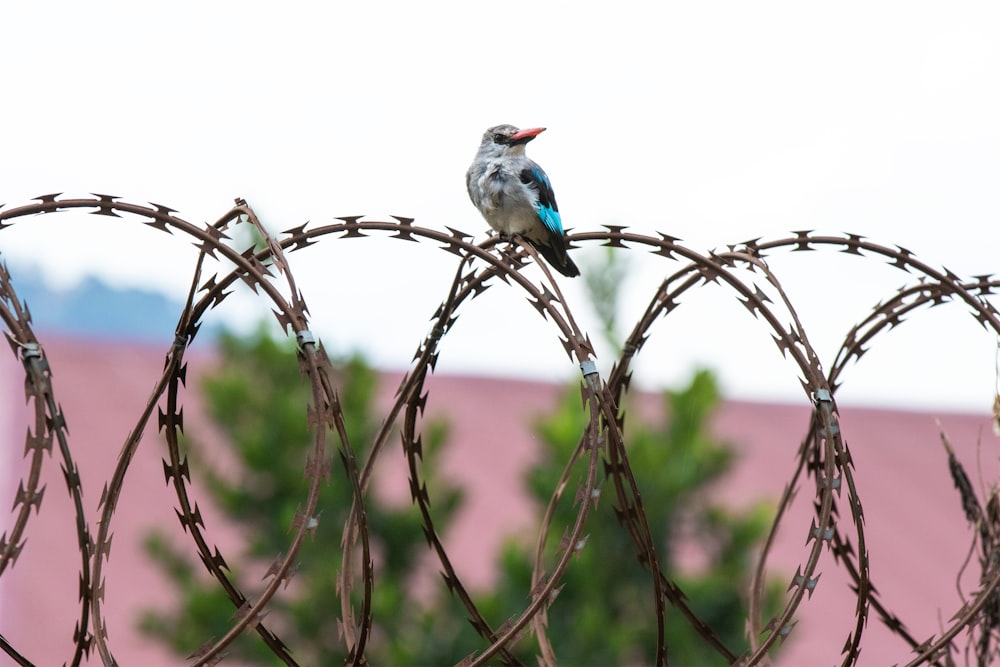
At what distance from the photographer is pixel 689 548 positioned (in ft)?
45.5

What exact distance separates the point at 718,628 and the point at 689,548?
1337 millimetres

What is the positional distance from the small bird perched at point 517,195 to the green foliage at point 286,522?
6973 millimetres

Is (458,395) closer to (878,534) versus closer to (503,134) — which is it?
(878,534)

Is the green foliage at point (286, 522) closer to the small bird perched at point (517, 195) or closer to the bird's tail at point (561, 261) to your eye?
the small bird perched at point (517, 195)

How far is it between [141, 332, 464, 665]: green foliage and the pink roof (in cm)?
52

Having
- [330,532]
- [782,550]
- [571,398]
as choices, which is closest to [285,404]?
[330,532]

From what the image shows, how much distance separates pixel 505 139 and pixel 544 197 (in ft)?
1.43

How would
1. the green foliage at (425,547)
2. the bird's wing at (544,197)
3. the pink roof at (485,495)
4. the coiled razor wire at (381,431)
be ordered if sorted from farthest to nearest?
the pink roof at (485,495), the green foliage at (425,547), the bird's wing at (544,197), the coiled razor wire at (381,431)

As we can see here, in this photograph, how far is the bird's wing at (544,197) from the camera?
208 inches

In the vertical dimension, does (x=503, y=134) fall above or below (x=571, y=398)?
above

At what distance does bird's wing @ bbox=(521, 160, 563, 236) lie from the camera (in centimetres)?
529

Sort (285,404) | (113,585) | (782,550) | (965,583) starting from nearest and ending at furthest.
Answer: (285,404) < (113,585) < (965,583) < (782,550)

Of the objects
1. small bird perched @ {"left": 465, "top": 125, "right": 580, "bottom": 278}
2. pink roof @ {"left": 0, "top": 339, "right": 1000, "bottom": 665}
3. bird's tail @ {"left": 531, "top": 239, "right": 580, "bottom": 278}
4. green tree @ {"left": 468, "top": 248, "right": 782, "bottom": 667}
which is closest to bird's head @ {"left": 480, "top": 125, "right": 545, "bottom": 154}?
small bird perched @ {"left": 465, "top": 125, "right": 580, "bottom": 278}

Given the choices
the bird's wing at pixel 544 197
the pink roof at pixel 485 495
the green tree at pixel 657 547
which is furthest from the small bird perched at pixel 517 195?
the pink roof at pixel 485 495
